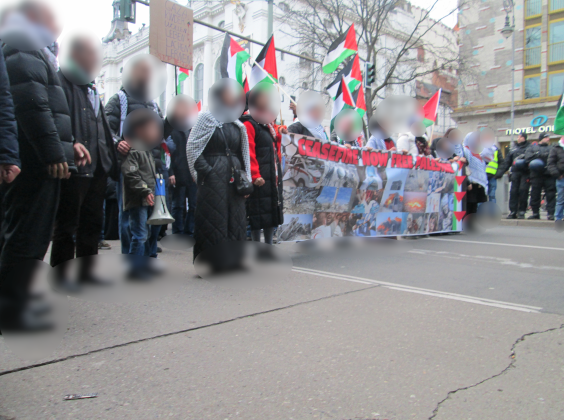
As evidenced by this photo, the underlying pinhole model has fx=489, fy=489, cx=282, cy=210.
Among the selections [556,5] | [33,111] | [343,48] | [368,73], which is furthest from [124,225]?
[556,5]

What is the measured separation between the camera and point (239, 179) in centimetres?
459

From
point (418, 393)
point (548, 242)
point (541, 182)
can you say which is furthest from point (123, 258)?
point (541, 182)

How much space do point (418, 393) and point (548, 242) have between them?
686 centimetres

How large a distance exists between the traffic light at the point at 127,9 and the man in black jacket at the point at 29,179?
973cm

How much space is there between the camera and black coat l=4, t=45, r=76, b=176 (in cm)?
283

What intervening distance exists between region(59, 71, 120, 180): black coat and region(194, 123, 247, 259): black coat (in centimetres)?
93

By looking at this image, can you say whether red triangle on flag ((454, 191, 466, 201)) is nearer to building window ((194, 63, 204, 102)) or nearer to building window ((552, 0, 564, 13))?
building window ((552, 0, 564, 13))

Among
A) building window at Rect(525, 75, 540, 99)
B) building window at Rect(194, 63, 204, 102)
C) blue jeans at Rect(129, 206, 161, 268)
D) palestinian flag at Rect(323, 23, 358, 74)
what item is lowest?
blue jeans at Rect(129, 206, 161, 268)

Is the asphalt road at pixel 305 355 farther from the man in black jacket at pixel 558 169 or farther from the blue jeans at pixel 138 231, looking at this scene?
the man in black jacket at pixel 558 169

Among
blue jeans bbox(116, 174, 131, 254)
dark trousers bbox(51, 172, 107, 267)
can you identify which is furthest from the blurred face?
blue jeans bbox(116, 174, 131, 254)

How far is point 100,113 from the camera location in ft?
12.4

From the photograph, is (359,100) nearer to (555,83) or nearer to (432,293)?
(432,293)

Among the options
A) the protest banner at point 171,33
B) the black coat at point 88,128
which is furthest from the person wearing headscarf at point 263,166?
the protest banner at point 171,33

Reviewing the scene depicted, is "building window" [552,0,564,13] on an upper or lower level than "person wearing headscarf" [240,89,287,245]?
upper
